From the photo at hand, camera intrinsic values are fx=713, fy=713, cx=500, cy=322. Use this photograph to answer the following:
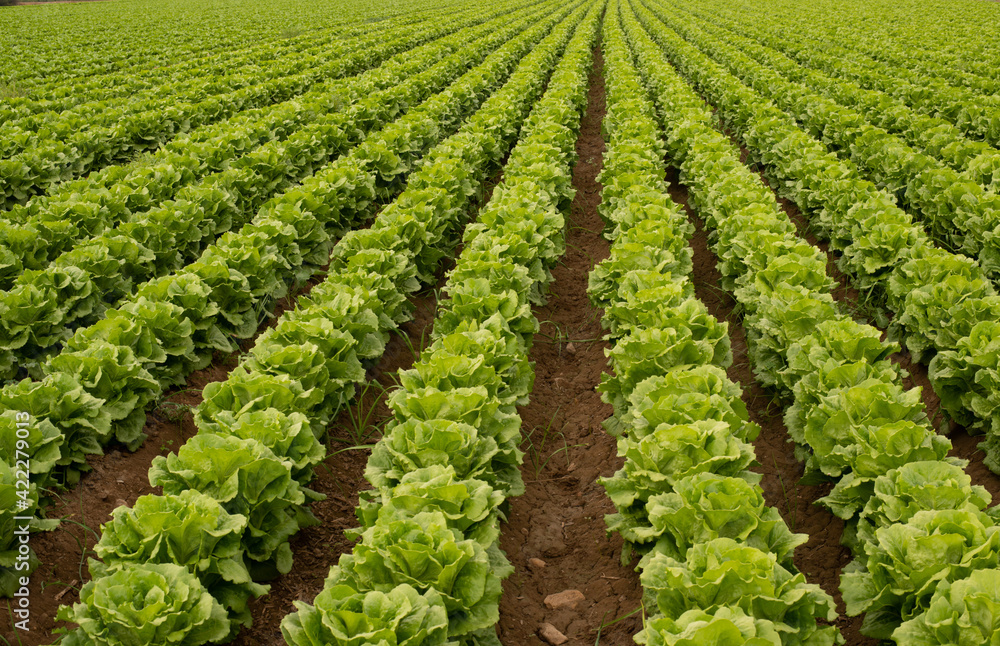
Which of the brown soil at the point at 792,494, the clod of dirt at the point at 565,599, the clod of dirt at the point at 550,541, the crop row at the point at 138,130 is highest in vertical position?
the crop row at the point at 138,130

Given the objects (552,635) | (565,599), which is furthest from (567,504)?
(552,635)

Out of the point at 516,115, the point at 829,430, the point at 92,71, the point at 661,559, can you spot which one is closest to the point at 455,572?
the point at 661,559

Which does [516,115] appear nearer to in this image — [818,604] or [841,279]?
→ [841,279]

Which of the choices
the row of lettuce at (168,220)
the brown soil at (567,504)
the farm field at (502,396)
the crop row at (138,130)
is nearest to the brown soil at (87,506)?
the farm field at (502,396)

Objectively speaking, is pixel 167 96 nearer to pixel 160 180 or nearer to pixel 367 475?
pixel 160 180

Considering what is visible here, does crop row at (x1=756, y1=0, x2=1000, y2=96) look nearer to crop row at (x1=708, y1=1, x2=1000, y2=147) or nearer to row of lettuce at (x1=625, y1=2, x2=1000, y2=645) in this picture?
crop row at (x1=708, y1=1, x2=1000, y2=147)

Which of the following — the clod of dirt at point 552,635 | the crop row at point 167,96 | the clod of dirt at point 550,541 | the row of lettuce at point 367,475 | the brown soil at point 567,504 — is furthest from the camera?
the crop row at point 167,96

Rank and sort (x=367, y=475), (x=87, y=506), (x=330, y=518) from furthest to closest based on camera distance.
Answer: (x=330, y=518)
(x=87, y=506)
(x=367, y=475)

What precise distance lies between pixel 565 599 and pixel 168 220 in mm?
6134

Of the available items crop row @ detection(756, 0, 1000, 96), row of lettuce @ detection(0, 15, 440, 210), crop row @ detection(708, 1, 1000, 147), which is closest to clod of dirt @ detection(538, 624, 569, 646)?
row of lettuce @ detection(0, 15, 440, 210)

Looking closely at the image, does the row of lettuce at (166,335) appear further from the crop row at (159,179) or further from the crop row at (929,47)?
the crop row at (929,47)

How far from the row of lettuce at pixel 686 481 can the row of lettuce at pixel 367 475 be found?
79 centimetres

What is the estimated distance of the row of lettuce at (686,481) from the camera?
10.3ft

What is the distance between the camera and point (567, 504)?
5.30 m
